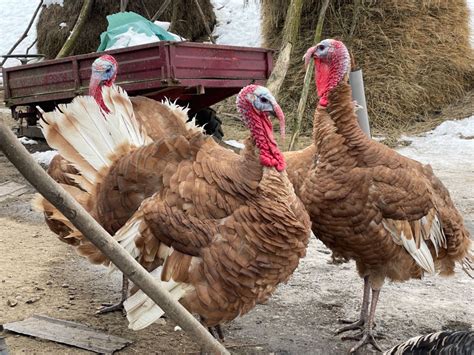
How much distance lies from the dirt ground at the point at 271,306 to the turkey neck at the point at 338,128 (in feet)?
4.30

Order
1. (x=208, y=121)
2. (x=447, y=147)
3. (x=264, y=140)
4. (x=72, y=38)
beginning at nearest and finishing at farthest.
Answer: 1. (x=264, y=140)
2. (x=208, y=121)
3. (x=447, y=147)
4. (x=72, y=38)

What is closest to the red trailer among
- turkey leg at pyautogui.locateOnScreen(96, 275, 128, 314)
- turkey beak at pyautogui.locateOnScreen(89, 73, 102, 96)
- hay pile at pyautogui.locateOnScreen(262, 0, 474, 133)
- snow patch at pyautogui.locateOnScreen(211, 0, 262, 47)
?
turkey beak at pyautogui.locateOnScreen(89, 73, 102, 96)

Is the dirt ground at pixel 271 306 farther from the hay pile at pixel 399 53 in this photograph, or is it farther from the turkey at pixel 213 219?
the hay pile at pixel 399 53

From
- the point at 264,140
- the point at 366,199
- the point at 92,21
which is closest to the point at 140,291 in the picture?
the point at 264,140

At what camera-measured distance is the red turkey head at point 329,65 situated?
150 inches

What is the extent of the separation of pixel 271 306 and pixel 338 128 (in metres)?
1.57

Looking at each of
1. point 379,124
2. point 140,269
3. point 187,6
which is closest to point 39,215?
point 140,269

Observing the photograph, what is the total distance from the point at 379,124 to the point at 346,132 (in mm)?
8111

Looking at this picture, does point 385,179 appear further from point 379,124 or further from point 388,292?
point 379,124

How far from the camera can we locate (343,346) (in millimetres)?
3889

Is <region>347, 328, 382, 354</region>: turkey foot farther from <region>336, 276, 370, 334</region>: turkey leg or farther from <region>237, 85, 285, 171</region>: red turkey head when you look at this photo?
<region>237, 85, 285, 171</region>: red turkey head

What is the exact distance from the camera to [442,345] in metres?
2.53

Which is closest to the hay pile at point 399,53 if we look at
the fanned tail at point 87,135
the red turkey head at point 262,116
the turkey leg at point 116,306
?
the turkey leg at point 116,306

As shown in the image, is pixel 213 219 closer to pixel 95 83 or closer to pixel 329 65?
pixel 329 65
